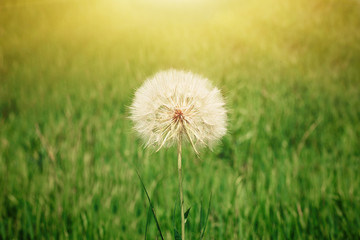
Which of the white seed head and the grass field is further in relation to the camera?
the grass field

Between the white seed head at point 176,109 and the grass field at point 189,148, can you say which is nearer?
the white seed head at point 176,109

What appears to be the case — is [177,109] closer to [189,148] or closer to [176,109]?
[176,109]

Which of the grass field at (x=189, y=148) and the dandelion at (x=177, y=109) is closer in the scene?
the dandelion at (x=177, y=109)

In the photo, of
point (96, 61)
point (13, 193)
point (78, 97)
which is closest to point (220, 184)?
point (13, 193)

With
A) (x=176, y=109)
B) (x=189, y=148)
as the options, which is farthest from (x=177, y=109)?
(x=189, y=148)

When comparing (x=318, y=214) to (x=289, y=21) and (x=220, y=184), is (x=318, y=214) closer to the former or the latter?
(x=220, y=184)
